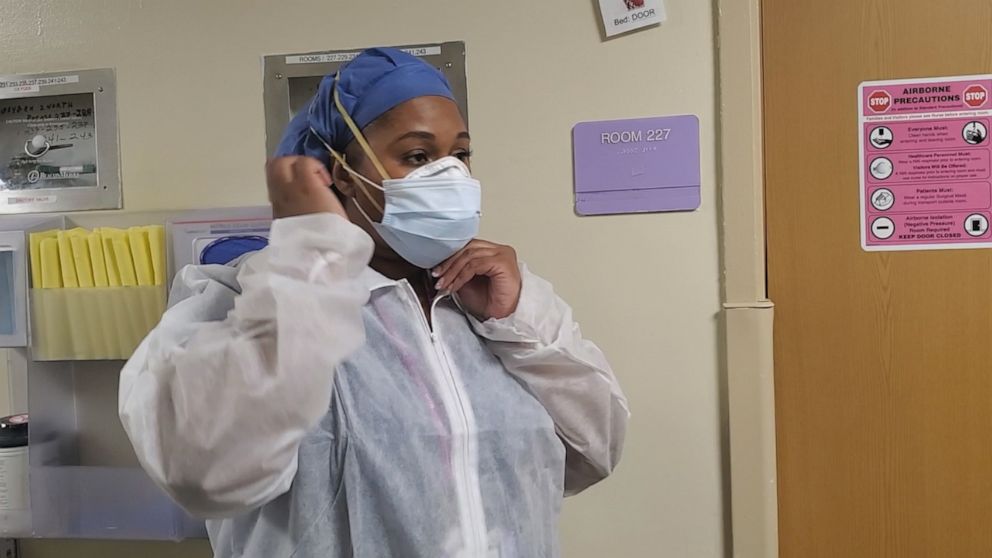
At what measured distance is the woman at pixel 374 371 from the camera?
72 centimetres

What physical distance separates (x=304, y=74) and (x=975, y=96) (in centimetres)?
117

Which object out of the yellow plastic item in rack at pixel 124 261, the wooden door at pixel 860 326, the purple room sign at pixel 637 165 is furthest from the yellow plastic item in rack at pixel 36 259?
the wooden door at pixel 860 326

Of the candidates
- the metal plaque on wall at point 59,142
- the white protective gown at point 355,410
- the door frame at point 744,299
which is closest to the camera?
the white protective gown at point 355,410

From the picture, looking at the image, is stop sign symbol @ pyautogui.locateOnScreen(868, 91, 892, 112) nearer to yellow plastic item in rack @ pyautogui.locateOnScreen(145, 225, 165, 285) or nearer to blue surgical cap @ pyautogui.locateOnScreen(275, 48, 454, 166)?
blue surgical cap @ pyautogui.locateOnScreen(275, 48, 454, 166)

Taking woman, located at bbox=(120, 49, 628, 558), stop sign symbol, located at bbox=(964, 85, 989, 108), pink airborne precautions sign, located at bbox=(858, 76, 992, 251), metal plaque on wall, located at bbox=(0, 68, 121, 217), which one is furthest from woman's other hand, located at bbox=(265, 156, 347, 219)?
stop sign symbol, located at bbox=(964, 85, 989, 108)

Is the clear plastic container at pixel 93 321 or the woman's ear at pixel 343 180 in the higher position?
the woman's ear at pixel 343 180

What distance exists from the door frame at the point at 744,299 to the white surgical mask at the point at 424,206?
0.58 metres

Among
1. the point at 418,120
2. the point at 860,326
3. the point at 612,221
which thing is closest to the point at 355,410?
the point at 418,120

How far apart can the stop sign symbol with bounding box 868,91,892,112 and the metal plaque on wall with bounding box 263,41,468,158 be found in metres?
0.71

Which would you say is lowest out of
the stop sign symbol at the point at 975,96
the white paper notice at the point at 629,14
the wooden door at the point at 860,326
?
the wooden door at the point at 860,326

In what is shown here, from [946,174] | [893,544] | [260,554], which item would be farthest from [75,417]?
[946,174]

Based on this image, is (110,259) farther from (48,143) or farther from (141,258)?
(48,143)

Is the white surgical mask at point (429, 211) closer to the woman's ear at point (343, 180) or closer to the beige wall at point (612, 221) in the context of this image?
the woman's ear at point (343, 180)

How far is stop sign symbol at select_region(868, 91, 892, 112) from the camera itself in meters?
1.43
